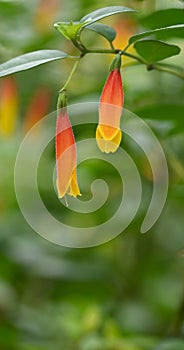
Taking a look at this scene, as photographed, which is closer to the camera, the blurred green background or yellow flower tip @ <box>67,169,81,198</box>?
yellow flower tip @ <box>67,169,81,198</box>

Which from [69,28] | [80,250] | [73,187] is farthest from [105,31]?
[80,250]

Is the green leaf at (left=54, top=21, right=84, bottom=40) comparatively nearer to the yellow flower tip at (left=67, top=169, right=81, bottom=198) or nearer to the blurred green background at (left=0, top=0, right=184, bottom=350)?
the yellow flower tip at (left=67, top=169, right=81, bottom=198)

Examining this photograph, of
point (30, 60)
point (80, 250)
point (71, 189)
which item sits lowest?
point (71, 189)

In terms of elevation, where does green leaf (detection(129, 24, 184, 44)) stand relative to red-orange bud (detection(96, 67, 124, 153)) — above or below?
above

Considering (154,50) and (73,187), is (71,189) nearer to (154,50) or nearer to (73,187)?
(73,187)

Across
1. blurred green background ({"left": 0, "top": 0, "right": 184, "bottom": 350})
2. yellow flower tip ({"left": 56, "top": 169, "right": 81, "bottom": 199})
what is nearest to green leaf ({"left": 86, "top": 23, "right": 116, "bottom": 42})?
yellow flower tip ({"left": 56, "top": 169, "right": 81, "bottom": 199})

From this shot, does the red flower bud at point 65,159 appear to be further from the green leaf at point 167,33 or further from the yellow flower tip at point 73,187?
the green leaf at point 167,33

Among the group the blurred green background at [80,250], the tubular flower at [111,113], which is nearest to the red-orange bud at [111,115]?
the tubular flower at [111,113]

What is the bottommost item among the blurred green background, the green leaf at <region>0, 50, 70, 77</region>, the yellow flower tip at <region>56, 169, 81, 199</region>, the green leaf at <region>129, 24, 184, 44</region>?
the yellow flower tip at <region>56, 169, 81, 199</region>
